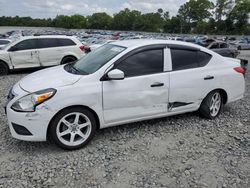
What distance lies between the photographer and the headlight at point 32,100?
3.12 meters

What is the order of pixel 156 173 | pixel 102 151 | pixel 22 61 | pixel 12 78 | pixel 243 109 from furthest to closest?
pixel 22 61 → pixel 12 78 → pixel 243 109 → pixel 102 151 → pixel 156 173

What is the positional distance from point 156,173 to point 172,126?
1433 millimetres

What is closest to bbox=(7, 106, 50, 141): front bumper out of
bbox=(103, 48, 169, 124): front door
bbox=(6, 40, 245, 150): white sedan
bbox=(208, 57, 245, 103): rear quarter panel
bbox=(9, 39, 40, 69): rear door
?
bbox=(6, 40, 245, 150): white sedan

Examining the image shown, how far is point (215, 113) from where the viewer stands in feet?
15.2

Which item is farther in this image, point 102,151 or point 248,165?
point 102,151

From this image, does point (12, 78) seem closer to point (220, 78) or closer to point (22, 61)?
point (22, 61)

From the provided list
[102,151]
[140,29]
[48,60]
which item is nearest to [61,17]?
[140,29]

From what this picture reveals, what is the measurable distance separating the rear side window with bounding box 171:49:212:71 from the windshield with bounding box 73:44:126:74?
922mm

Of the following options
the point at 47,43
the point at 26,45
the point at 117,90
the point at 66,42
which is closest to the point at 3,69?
the point at 26,45

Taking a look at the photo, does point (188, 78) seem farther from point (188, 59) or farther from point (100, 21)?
point (100, 21)

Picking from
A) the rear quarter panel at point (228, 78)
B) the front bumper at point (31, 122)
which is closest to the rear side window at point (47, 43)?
the front bumper at point (31, 122)

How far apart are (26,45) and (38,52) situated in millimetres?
505

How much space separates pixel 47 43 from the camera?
31.5ft

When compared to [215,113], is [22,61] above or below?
above
